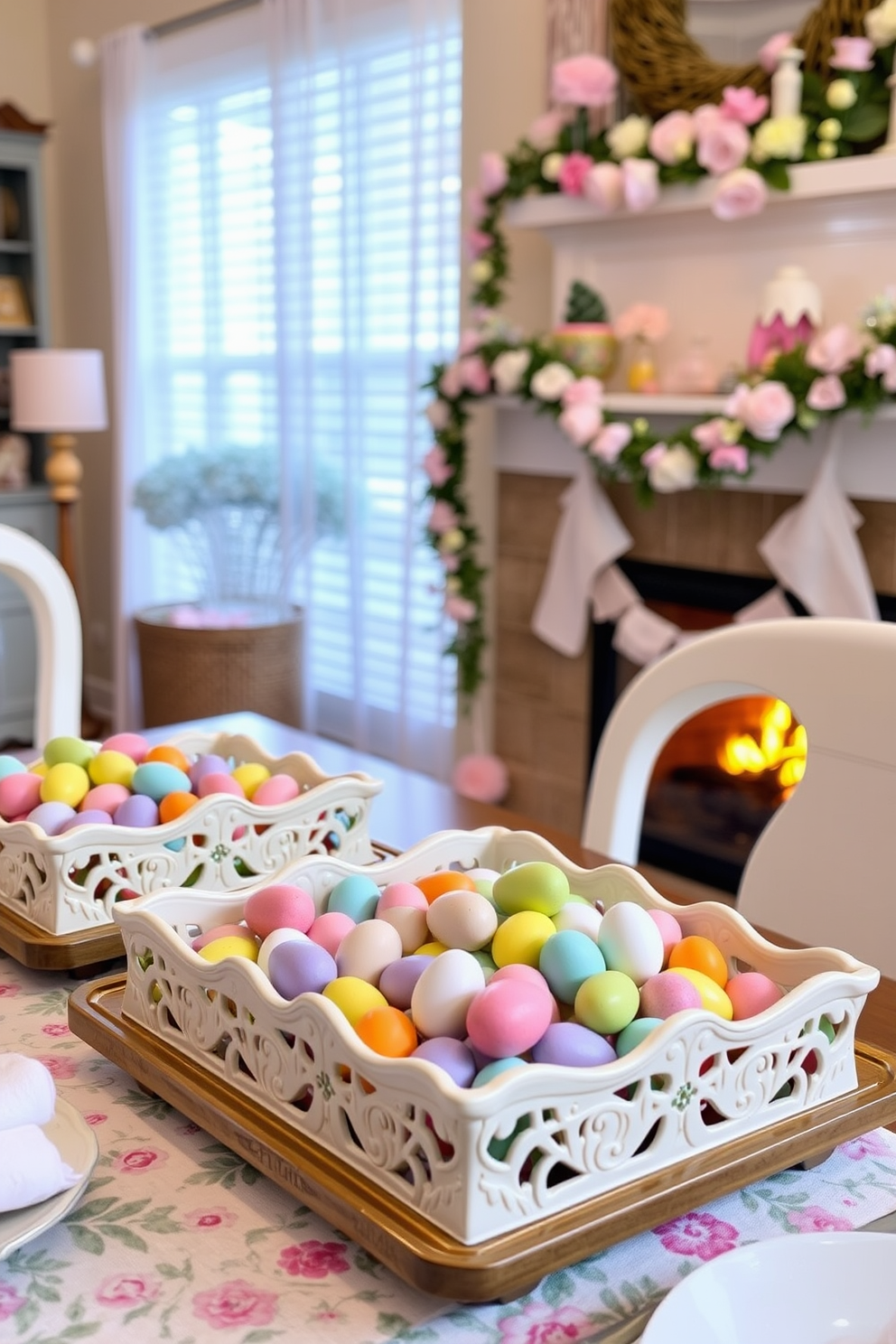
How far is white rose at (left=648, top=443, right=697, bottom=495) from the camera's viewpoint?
2689 millimetres

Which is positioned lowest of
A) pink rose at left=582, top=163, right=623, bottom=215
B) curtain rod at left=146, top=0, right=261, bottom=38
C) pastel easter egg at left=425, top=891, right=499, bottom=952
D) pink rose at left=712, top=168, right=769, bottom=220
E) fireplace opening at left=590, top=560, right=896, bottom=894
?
fireplace opening at left=590, top=560, right=896, bottom=894

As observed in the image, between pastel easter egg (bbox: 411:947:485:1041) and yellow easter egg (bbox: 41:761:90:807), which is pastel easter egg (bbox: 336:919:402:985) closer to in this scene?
pastel easter egg (bbox: 411:947:485:1041)

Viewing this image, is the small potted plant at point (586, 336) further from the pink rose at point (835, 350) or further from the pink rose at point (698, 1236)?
the pink rose at point (698, 1236)

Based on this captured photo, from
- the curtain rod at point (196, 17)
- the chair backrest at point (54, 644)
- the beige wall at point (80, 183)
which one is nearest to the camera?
the chair backrest at point (54, 644)

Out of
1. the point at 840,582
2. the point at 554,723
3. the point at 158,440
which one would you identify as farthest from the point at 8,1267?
the point at 158,440

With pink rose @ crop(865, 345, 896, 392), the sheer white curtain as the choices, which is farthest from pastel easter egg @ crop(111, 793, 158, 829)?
the sheer white curtain

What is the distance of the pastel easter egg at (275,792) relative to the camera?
1.11 meters

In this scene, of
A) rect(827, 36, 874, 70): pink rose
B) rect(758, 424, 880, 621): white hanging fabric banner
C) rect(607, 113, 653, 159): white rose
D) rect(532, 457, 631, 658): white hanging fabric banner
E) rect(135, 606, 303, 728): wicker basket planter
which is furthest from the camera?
rect(135, 606, 303, 728): wicker basket planter

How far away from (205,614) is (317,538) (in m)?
0.40

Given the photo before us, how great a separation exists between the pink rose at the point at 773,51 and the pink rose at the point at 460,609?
1.33 metres

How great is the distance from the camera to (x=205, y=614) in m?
4.06

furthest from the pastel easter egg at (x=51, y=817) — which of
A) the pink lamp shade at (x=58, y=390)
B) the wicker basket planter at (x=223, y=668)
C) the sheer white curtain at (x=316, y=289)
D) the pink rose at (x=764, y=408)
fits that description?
the pink lamp shade at (x=58, y=390)

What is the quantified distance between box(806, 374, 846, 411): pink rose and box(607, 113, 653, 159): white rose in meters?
0.66

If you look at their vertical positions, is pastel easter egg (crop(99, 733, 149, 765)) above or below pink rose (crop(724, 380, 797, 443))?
below
